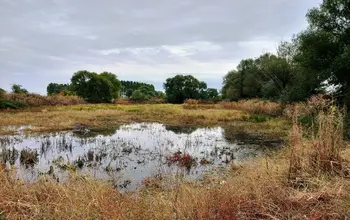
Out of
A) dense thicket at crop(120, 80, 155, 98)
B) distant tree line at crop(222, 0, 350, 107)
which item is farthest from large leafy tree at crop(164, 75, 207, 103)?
distant tree line at crop(222, 0, 350, 107)

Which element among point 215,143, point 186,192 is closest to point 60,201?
point 186,192

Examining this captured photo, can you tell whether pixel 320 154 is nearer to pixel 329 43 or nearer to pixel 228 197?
pixel 228 197

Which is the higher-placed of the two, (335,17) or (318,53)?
(335,17)

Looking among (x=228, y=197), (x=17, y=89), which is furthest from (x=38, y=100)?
(x=228, y=197)

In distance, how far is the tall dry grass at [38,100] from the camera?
4228 centimetres

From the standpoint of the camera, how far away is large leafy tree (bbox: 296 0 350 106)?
22188 millimetres

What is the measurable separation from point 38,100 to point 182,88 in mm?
38434

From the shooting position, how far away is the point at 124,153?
1350 centimetres

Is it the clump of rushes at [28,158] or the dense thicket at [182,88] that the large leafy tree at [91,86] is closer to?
the dense thicket at [182,88]

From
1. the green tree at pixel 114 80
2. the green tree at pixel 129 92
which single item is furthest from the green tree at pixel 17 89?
the green tree at pixel 129 92

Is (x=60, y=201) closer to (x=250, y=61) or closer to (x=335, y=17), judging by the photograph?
(x=335, y=17)

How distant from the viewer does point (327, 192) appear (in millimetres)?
5137

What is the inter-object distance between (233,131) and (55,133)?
11.7 meters

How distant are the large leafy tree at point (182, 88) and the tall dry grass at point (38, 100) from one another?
88.4ft
